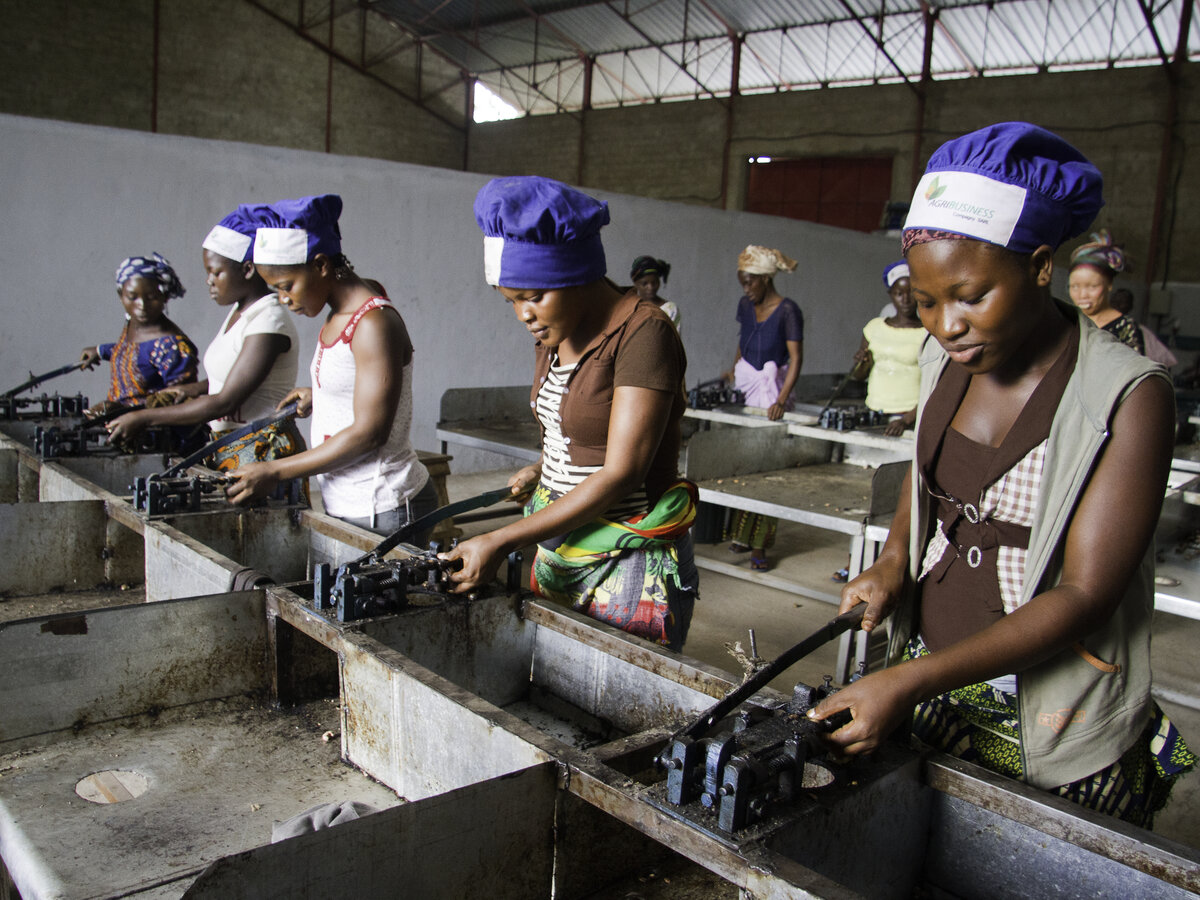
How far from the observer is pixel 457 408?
5.21 m

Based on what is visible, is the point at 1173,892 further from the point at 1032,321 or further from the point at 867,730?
the point at 1032,321

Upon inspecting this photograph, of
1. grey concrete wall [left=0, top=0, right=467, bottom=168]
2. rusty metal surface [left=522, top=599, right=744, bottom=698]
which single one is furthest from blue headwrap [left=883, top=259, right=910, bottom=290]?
grey concrete wall [left=0, top=0, right=467, bottom=168]

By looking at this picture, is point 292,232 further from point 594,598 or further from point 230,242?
point 594,598

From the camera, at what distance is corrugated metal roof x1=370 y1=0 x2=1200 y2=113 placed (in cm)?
1012

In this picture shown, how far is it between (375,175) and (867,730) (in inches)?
220

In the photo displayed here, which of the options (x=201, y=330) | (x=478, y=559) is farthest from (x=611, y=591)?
(x=201, y=330)

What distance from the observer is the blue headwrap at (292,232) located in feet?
6.43

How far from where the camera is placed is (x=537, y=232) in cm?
143

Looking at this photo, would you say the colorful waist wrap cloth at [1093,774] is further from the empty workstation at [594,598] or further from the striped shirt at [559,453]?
the striped shirt at [559,453]

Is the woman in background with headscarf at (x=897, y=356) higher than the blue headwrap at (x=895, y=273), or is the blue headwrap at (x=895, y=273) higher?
the blue headwrap at (x=895, y=273)

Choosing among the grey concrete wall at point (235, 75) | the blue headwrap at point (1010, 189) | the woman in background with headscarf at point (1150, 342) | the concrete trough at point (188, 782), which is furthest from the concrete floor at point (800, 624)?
the grey concrete wall at point (235, 75)

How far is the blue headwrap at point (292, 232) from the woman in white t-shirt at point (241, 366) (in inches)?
19.4

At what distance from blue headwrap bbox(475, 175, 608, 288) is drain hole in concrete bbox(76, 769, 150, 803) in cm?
89

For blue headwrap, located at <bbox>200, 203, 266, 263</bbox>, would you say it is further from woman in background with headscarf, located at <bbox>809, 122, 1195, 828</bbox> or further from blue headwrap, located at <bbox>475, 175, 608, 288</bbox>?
woman in background with headscarf, located at <bbox>809, 122, 1195, 828</bbox>
